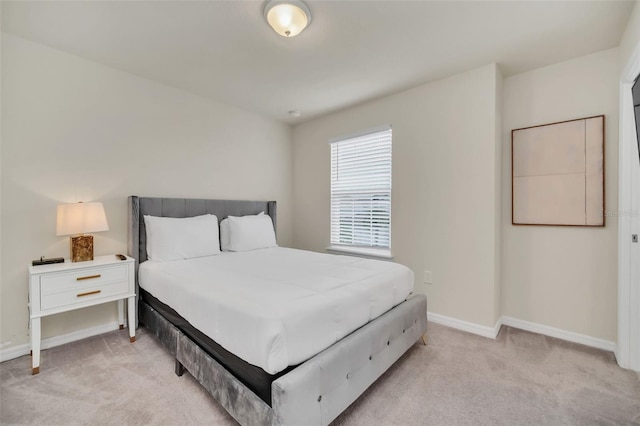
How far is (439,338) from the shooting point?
8.31ft

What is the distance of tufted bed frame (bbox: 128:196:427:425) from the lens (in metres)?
1.23

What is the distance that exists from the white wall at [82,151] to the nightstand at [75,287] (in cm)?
31

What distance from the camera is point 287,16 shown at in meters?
1.83

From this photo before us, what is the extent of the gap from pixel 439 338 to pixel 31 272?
10.7 feet

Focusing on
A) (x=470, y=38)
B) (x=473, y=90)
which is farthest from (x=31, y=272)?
(x=473, y=90)

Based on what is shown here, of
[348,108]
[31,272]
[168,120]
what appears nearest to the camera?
[31,272]

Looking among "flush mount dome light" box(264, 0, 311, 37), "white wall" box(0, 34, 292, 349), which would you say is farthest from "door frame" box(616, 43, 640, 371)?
"white wall" box(0, 34, 292, 349)

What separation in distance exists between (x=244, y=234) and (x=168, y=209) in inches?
33.0

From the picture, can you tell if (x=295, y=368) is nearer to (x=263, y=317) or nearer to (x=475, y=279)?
(x=263, y=317)

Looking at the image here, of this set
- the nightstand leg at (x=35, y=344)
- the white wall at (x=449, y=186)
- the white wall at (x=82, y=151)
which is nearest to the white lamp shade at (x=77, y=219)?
the white wall at (x=82, y=151)

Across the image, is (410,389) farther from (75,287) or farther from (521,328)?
(75,287)

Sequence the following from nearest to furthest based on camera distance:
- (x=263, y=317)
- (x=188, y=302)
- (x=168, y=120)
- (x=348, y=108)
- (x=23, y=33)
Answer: (x=263, y=317) < (x=188, y=302) < (x=23, y=33) < (x=168, y=120) < (x=348, y=108)

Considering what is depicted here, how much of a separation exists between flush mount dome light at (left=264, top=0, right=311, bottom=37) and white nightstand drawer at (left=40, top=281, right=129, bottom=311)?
239cm

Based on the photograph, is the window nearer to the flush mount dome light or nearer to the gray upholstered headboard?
the gray upholstered headboard
